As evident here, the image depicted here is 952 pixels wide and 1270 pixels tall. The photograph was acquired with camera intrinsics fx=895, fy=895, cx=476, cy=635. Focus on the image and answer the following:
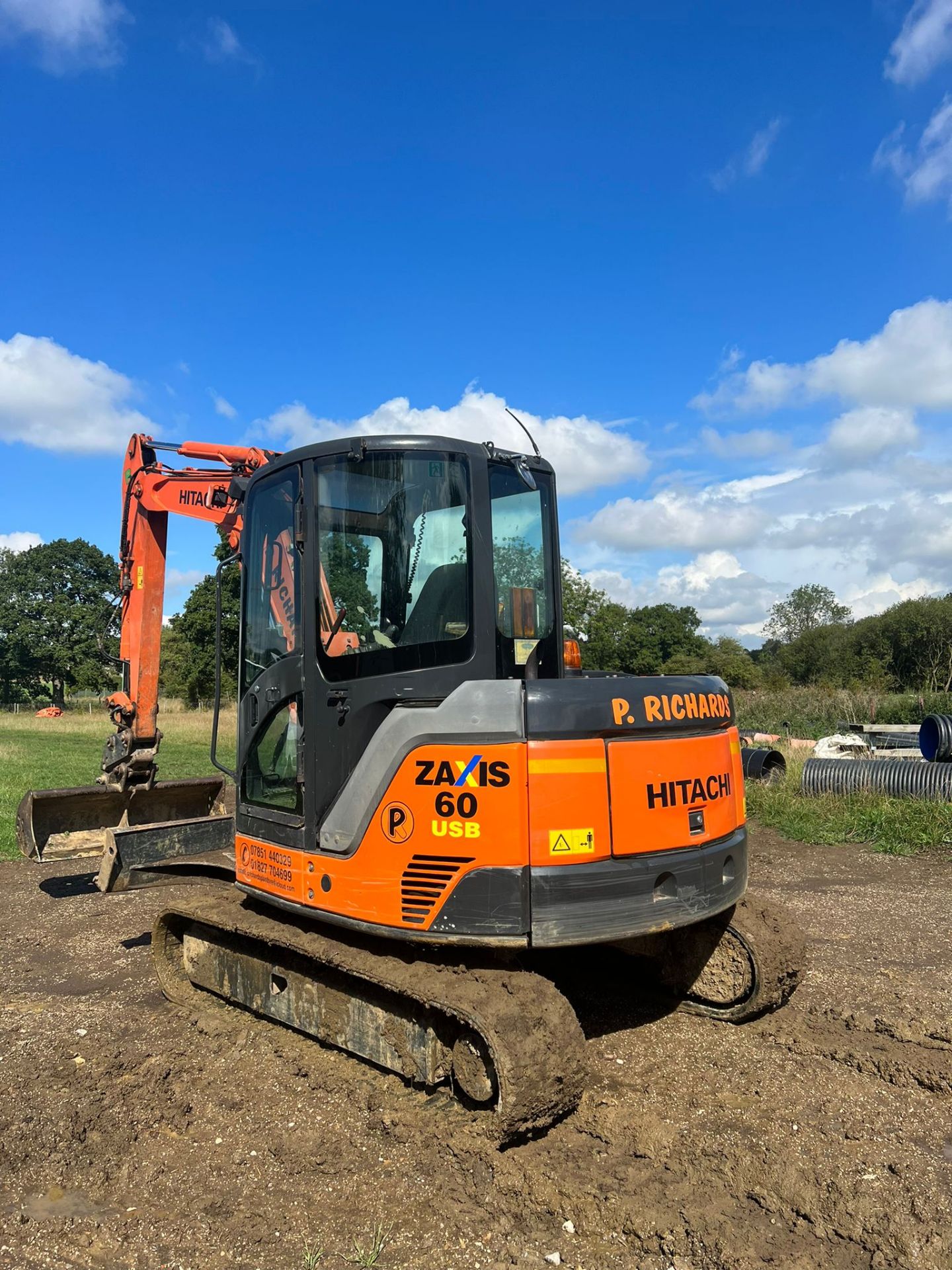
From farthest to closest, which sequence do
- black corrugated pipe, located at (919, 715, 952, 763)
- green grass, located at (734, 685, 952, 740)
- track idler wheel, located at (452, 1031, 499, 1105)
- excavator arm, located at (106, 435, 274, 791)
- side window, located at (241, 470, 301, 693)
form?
green grass, located at (734, 685, 952, 740) < black corrugated pipe, located at (919, 715, 952, 763) < excavator arm, located at (106, 435, 274, 791) < side window, located at (241, 470, 301, 693) < track idler wheel, located at (452, 1031, 499, 1105)

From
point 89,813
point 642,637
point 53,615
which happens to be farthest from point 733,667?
point 53,615

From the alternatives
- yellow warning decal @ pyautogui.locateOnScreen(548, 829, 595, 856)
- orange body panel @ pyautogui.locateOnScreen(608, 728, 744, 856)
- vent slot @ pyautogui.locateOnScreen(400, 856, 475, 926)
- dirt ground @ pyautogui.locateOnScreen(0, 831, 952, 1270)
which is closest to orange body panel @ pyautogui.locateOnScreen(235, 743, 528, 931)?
vent slot @ pyautogui.locateOnScreen(400, 856, 475, 926)

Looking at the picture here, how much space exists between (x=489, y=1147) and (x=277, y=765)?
2134 millimetres

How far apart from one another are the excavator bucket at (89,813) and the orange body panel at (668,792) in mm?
3656

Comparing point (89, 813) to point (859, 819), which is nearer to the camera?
point (89, 813)

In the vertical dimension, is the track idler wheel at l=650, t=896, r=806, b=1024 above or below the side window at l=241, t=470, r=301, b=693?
below

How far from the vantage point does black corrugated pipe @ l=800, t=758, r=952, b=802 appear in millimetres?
11430

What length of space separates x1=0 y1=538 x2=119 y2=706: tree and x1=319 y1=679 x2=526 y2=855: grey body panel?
57.6 metres

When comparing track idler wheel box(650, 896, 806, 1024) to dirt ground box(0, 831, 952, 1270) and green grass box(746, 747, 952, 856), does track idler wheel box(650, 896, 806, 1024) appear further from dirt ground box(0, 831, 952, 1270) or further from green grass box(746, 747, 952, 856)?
green grass box(746, 747, 952, 856)

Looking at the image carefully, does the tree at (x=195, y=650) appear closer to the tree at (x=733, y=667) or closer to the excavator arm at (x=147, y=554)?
the tree at (x=733, y=667)

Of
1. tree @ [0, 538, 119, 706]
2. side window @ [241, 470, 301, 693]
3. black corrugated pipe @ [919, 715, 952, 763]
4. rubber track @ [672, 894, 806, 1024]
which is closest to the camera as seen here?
side window @ [241, 470, 301, 693]

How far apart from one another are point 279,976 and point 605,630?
141ft

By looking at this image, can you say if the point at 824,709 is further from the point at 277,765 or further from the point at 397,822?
the point at 397,822

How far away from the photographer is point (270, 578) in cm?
497
